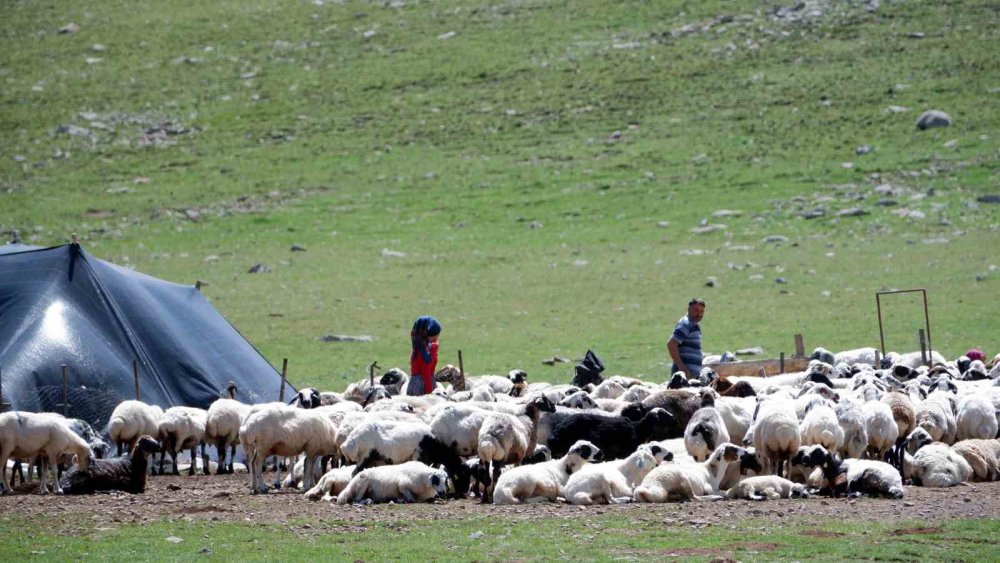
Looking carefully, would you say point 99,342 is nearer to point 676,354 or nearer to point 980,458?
point 676,354

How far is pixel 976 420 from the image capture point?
15.2 meters

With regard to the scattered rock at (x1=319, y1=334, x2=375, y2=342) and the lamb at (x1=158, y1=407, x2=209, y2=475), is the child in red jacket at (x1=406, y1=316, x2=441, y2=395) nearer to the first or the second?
the lamb at (x1=158, y1=407, x2=209, y2=475)

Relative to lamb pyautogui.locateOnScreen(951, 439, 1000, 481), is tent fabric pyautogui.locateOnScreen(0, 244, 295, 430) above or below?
above

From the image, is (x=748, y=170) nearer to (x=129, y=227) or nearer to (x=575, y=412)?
(x=129, y=227)

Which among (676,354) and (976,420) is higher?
(676,354)

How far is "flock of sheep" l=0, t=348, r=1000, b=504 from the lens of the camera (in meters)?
12.9

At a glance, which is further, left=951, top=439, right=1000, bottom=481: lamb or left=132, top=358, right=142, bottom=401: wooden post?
left=132, top=358, right=142, bottom=401: wooden post

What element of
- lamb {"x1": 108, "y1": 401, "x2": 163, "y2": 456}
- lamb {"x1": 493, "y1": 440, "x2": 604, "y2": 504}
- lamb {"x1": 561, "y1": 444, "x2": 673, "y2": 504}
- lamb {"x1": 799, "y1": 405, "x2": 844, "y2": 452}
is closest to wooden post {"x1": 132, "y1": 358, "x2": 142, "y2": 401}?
lamb {"x1": 108, "y1": 401, "x2": 163, "y2": 456}

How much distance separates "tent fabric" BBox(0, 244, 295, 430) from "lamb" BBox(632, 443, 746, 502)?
8.07 m

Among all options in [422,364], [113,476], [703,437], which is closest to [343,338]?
[422,364]

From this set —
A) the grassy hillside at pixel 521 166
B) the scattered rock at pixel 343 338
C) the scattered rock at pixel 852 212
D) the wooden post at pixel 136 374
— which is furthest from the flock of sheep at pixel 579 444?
the scattered rock at pixel 852 212

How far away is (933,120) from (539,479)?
131ft

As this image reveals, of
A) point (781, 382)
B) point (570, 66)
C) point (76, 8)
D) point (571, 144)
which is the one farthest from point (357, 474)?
point (76, 8)

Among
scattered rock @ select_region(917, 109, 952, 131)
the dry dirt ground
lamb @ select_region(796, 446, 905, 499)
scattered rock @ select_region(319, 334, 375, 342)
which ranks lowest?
the dry dirt ground
